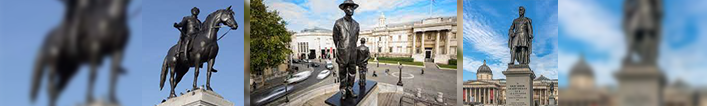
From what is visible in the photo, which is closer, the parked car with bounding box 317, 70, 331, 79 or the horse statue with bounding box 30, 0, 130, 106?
the horse statue with bounding box 30, 0, 130, 106

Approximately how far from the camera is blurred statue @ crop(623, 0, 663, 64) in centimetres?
142

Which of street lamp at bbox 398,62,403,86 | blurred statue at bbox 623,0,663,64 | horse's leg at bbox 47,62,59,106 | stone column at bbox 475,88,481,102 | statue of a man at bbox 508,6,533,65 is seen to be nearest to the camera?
blurred statue at bbox 623,0,663,64

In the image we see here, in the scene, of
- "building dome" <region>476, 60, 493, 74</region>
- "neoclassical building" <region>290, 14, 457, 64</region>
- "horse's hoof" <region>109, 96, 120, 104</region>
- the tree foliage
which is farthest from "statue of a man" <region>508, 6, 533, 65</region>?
"horse's hoof" <region>109, 96, 120, 104</region>

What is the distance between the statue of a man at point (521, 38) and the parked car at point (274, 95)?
360 centimetres

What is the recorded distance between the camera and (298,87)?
6.37 m

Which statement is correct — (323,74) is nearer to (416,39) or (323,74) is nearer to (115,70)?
(416,39)

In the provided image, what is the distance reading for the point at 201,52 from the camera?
441 centimetres

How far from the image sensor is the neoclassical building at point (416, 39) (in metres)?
6.06

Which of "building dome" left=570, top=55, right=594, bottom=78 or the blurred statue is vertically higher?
the blurred statue

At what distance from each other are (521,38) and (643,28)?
547 centimetres

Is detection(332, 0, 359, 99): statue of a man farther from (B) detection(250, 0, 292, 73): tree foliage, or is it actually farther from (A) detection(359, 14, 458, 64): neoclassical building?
(B) detection(250, 0, 292, 73): tree foliage

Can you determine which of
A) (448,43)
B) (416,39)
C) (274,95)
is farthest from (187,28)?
(448,43)

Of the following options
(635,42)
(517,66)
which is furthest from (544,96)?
(635,42)

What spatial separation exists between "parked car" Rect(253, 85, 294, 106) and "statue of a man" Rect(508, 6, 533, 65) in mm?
3601
